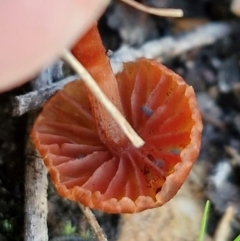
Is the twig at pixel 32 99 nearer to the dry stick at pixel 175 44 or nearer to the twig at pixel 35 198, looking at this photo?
the twig at pixel 35 198

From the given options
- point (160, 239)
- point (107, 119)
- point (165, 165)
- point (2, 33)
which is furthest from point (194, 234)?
point (2, 33)

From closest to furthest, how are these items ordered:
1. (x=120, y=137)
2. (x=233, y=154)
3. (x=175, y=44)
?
(x=120, y=137), (x=233, y=154), (x=175, y=44)

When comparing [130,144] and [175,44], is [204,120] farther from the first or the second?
[130,144]

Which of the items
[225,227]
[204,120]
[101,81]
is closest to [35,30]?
[101,81]

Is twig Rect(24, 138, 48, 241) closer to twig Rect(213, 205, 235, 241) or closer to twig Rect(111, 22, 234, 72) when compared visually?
twig Rect(111, 22, 234, 72)

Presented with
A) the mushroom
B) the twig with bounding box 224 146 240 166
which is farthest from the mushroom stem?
the twig with bounding box 224 146 240 166

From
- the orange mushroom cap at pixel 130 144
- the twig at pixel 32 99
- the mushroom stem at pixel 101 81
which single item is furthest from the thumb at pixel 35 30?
the twig at pixel 32 99
